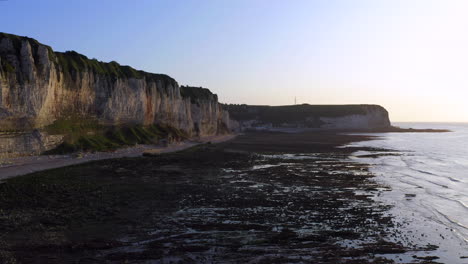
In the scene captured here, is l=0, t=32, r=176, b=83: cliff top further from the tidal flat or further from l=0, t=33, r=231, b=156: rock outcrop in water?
the tidal flat

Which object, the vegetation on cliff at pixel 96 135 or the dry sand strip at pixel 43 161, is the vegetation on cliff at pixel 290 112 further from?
the dry sand strip at pixel 43 161

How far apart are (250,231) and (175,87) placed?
58.0 meters

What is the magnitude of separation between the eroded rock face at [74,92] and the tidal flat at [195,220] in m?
9.33

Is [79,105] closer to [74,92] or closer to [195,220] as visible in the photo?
[74,92]

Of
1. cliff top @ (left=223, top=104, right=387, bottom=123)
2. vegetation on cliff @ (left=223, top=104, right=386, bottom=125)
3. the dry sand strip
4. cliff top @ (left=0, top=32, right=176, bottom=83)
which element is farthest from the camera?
cliff top @ (left=223, top=104, right=387, bottom=123)

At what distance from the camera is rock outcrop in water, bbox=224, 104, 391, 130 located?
5401 inches

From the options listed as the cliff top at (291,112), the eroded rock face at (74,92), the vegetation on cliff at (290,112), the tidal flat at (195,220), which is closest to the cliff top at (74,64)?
the eroded rock face at (74,92)

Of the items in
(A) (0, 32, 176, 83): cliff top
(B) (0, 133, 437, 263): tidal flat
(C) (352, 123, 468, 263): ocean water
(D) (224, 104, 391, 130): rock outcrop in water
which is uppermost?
(A) (0, 32, 176, 83): cliff top

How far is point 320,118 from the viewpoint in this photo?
140 m

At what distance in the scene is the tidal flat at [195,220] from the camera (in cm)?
941

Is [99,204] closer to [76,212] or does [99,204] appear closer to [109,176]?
[76,212]

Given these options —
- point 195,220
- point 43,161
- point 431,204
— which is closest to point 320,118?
point 43,161

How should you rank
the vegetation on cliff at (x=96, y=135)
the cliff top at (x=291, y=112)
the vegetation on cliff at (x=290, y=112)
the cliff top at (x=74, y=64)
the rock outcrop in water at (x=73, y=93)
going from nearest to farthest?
the rock outcrop in water at (x=73, y=93), the cliff top at (x=74, y=64), the vegetation on cliff at (x=96, y=135), the vegetation on cliff at (x=290, y=112), the cliff top at (x=291, y=112)

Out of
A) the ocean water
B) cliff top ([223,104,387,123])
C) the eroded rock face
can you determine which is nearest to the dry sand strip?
the eroded rock face
